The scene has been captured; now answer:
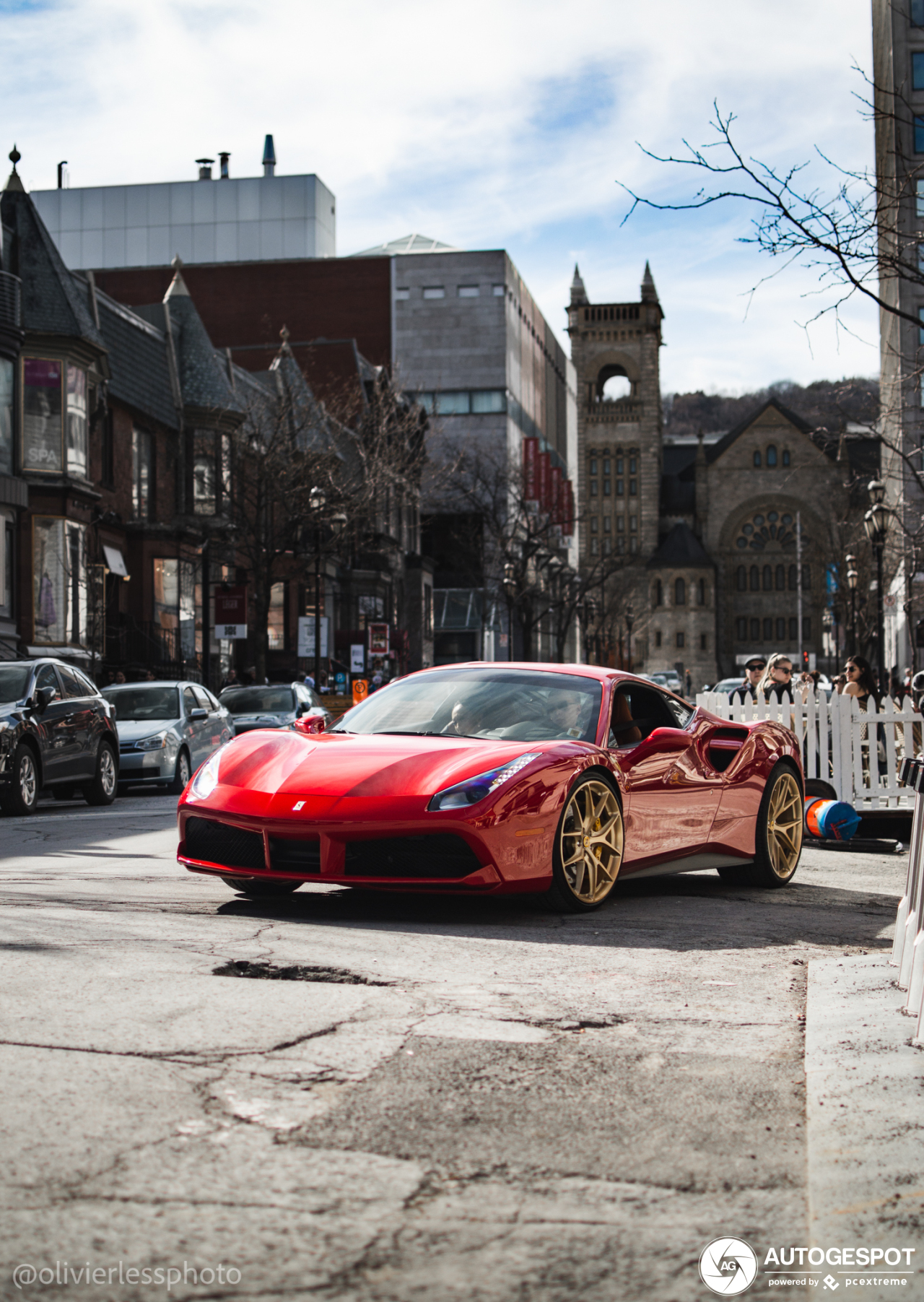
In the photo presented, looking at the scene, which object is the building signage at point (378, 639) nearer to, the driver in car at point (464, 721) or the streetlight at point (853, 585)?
the streetlight at point (853, 585)

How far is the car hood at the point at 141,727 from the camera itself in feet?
64.6

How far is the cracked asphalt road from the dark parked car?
17.5 metres

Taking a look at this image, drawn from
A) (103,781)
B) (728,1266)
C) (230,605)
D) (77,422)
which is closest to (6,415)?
(77,422)

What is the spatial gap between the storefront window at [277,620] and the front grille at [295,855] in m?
41.4

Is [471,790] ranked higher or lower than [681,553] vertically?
lower

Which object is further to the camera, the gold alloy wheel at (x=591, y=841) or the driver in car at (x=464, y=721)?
the driver in car at (x=464, y=721)

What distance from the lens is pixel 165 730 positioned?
64.8ft

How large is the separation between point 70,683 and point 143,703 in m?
3.66

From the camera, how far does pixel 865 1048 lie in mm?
4461

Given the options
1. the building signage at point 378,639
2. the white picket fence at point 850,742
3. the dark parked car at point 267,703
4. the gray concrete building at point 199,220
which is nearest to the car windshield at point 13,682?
the white picket fence at point 850,742

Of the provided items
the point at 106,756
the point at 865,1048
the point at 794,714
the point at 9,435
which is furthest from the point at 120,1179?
the point at 9,435

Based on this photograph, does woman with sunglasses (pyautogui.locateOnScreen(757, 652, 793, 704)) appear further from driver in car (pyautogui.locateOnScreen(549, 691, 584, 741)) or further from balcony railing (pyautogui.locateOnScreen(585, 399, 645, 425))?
balcony railing (pyautogui.locateOnScreen(585, 399, 645, 425))

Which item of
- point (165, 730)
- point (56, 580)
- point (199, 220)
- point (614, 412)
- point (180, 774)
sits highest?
point (199, 220)

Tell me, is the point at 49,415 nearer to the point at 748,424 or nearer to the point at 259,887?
the point at 259,887
